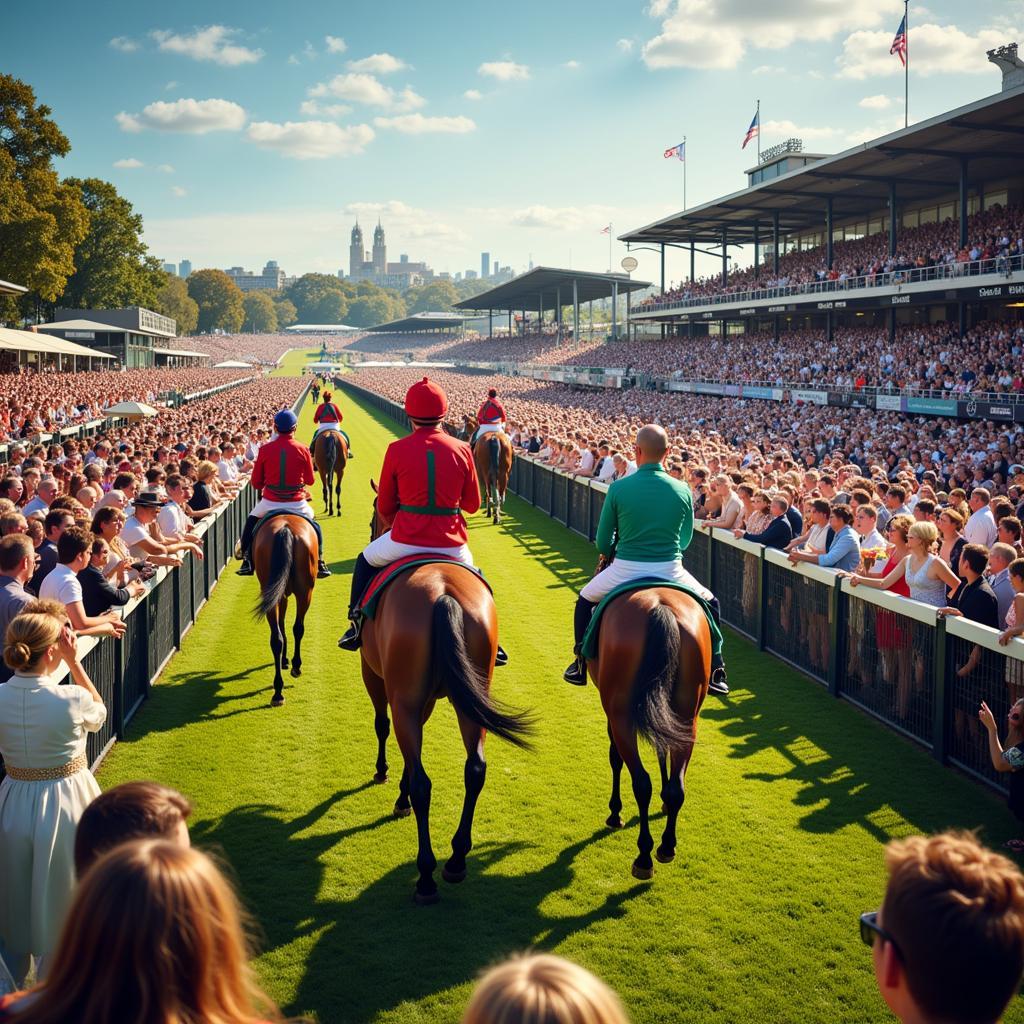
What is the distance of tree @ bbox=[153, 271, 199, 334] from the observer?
12038 cm

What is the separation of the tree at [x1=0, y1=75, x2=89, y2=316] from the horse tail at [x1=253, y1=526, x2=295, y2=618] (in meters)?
42.3

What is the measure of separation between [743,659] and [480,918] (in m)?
5.28

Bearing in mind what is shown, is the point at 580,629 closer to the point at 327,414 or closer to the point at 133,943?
the point at 133,943

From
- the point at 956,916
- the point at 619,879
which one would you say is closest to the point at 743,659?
the point at 619,879

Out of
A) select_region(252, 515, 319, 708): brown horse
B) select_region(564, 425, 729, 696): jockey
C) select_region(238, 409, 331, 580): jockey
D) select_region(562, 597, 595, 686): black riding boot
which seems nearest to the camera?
select_region(564, 425, 729, 696): jockey

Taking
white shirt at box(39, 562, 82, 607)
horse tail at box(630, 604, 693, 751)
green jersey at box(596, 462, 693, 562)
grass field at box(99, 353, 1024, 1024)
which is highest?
green jersey at box(596, 462, 693, 562)

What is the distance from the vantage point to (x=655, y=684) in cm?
526

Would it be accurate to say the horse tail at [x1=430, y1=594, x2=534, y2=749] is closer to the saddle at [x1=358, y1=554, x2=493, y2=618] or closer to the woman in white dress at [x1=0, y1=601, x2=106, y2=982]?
the saddle at [x1=358, y1=554, x2=493, y2=618]

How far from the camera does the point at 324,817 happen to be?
6.18 metres

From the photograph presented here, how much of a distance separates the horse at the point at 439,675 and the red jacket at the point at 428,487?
0.43 m

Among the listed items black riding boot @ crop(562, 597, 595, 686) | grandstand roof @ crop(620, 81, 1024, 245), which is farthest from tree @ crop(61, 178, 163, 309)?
black riding boot @ crop(562, 597, 595, 686)

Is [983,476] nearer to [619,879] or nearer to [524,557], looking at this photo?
[524,557]

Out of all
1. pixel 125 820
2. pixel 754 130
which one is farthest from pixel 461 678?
pixel 754 130

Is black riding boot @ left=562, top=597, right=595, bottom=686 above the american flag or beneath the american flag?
beneath
